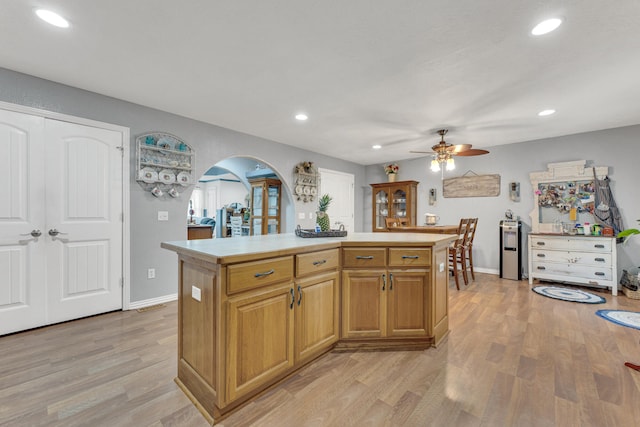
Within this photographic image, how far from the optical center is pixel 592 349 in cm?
232

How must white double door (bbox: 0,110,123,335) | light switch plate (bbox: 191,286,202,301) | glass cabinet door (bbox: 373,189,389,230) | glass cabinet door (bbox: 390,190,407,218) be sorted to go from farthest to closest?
1. glass cabinet door (bbox: 373,189,389,230)
2. glass cabinet door (bbox: 390,190,407,218)
3. white double door (bbox: 0,110,123,335)
4. light switch plate (bbox: 191,286,202,301)

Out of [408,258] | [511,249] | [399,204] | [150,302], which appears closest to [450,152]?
[511,249]

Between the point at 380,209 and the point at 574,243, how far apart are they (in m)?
3.47

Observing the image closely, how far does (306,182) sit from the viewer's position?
543 cm

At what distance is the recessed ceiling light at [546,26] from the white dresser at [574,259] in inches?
138

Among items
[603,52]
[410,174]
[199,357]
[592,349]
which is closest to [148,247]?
[199,357]

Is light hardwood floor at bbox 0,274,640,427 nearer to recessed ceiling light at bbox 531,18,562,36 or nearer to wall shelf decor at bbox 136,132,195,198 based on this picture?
wall shelf decor at bbox 136,132,195,198

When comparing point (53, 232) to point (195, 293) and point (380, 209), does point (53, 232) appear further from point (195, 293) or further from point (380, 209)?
point (380, 209)

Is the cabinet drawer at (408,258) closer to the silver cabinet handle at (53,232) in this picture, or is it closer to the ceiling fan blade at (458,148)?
the ceiling fan blade at (458,148)

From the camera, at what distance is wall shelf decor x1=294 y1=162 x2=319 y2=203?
5.26 metres

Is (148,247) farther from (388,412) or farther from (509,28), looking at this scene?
(509,28)

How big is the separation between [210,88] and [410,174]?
15.4 feet

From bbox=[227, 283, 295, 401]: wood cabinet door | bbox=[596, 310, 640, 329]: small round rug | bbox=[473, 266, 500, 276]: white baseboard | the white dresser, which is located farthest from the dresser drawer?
bbox=[227, 283, 295, 401]: wood cabinet door

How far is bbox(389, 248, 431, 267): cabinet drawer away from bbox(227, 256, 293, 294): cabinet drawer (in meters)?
0.88
